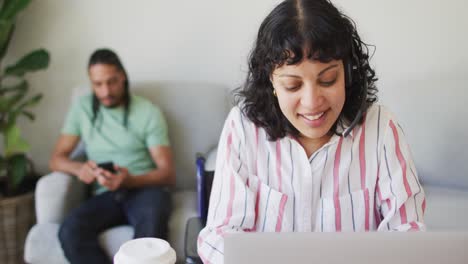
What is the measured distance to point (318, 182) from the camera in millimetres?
1108

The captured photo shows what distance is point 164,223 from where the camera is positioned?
5.96 feet

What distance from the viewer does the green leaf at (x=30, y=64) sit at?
2.25 meters

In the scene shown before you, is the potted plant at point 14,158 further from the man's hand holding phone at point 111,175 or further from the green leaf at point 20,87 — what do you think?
the man's hand holding phone at point 111,175

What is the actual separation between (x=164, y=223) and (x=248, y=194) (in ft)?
2.71

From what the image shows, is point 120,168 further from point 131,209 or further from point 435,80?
point 435,80

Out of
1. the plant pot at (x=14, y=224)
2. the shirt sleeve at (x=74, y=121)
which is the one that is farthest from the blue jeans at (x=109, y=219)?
the plant pot at (x=14, y=224)

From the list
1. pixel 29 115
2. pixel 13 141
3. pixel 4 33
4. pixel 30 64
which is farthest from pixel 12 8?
pixel 13 141

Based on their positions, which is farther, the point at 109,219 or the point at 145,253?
the point at 109,219

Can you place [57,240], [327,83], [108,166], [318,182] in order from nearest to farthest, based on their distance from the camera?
[327,83] → [318,182] → [57,240] → [108,166]

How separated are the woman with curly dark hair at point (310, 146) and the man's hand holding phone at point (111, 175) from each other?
860mm

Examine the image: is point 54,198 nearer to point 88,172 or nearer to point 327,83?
point 88,172

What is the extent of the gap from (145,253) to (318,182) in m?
0.56

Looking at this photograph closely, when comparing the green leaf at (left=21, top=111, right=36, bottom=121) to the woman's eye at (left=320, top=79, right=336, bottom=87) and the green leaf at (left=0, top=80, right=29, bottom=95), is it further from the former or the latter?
the woman's eye at (left=320, top=79, right=336, bottom=87)

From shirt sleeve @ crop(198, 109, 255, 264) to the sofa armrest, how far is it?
998mm
